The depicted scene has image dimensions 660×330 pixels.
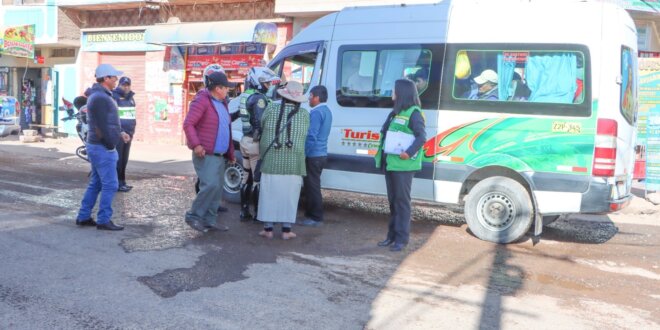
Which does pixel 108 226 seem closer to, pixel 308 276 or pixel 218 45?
pixel 308 276

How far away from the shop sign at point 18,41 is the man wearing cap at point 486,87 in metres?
18.5

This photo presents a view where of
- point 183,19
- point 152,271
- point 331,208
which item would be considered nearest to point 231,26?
point 183,19

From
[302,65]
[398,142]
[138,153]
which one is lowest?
[138,153]

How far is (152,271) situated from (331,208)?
169 inches

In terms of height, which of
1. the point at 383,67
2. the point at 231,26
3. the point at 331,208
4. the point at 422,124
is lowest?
the point at 331,208

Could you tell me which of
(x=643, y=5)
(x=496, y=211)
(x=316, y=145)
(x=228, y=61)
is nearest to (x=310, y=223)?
(x=316, y=145)

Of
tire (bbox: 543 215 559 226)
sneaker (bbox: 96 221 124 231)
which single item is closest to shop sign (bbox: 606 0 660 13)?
tire (bbox: 543 215 559 226)

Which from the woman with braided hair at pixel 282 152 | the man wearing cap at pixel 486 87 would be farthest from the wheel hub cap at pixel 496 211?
the woman with braided hair at pixel 282 152

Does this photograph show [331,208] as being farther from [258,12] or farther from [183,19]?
[183,19]

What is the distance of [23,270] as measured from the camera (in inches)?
209

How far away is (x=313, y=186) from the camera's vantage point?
787cm

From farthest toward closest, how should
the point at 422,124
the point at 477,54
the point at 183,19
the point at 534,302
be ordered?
the point at 183,19
the point at 477,54
the point at 422,124
the point at 534,302

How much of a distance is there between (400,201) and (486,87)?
1.90 meters

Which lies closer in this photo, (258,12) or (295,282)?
(295,282)
